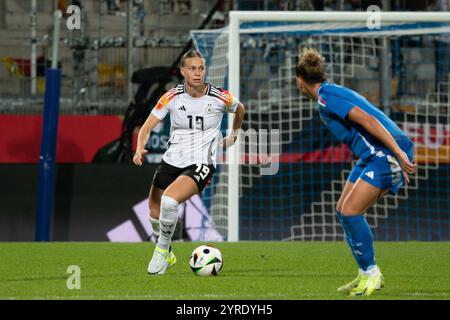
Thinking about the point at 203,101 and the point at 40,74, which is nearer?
the point at 203,101

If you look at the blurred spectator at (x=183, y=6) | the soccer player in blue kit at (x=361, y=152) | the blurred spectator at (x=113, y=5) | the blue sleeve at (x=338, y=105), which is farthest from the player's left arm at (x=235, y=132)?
the blurred spectator at (x=113, y=5)

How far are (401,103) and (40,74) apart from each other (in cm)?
546

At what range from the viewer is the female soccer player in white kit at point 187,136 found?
9.72m

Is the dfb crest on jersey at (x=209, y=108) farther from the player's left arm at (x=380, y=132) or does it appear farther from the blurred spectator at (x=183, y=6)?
the blurred spectator at (x=183, y=6)

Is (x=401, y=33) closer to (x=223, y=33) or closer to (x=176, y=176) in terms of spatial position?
(x=223, y=33)

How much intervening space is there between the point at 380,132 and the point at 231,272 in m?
2.68

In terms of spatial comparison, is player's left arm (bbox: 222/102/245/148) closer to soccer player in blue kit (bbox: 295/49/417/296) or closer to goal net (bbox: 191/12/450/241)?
soccer player in blue kit (bbox: 295/49/417/296)

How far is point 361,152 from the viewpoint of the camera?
7.96 metres

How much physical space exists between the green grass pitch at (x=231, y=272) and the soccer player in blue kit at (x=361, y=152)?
0.95 feet

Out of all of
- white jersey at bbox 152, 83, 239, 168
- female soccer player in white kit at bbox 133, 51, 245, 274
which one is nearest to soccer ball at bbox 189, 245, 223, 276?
female soccer player in white kit at bbox 133, 51, 245, 274
